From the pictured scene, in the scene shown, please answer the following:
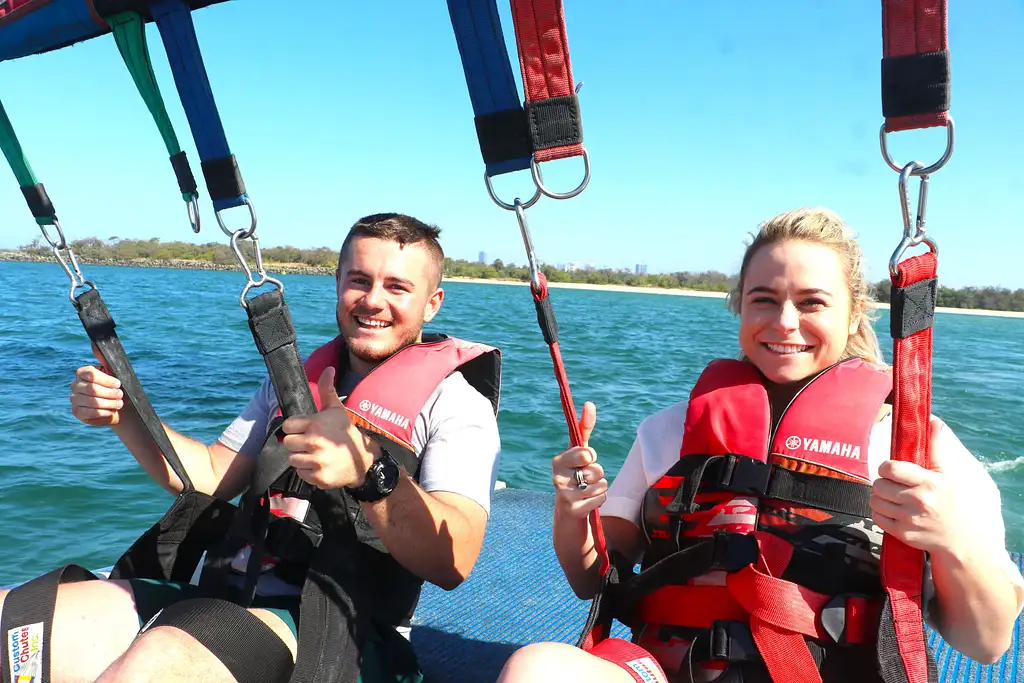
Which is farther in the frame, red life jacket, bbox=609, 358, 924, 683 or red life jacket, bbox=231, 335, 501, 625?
red life jacket, bbox=231, 335, 501, 625

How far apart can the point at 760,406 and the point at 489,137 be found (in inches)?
39.1

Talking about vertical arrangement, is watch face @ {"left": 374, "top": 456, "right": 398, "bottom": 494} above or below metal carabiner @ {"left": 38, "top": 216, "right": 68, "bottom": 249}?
below

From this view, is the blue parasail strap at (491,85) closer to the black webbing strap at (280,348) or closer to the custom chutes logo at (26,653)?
the black webbing strap at (280,348)

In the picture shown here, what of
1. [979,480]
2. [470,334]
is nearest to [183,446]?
[979,480]

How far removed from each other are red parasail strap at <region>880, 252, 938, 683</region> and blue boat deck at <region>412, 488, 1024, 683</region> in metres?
1.24

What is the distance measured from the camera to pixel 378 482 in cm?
173

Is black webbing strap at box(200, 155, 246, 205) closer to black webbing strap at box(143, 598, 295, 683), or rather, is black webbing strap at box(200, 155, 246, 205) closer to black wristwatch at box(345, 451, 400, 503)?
black wristwatch at box(345, 451, 400, 503)

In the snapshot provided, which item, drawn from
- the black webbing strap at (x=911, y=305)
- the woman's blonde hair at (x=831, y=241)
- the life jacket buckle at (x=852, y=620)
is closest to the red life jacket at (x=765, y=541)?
the life jacket buckle at (x=852, y=620)

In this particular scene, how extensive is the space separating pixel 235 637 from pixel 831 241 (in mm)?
1740

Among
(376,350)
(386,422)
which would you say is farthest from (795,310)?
(376,350)

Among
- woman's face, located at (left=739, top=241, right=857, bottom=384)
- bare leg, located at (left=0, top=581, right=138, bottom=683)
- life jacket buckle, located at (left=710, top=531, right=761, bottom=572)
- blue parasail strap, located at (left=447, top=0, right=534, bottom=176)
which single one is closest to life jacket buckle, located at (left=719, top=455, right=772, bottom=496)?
life jacket buckle, located at (left=710, top=531, right=761, bottom=572)

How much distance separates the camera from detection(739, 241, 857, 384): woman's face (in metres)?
1.89

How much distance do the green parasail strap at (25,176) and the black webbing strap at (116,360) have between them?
255mm

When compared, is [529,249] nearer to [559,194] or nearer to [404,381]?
[559,194]
